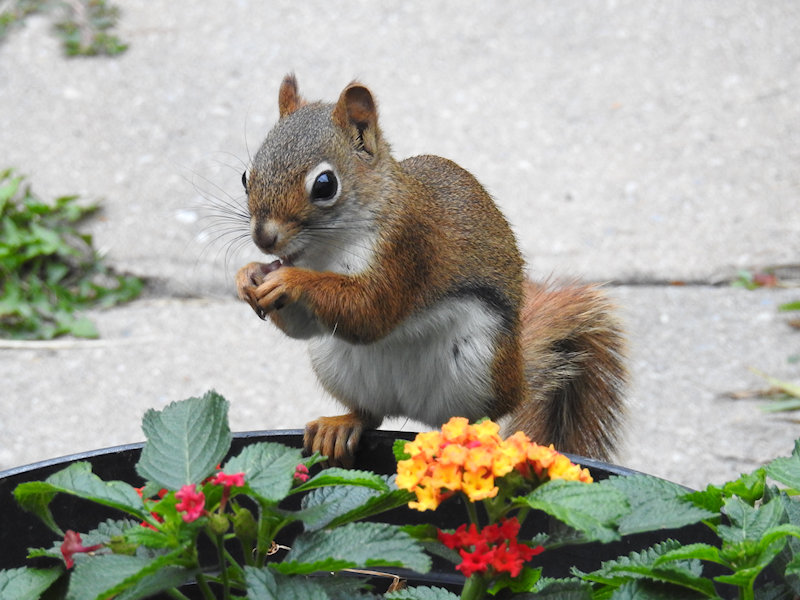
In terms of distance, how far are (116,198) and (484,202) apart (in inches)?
57.8

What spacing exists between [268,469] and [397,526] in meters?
0.09

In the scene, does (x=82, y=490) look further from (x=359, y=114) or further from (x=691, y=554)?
(x=359, y=114)

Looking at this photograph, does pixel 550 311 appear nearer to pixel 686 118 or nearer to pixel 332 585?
pixel 332 585

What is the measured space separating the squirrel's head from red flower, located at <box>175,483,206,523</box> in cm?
44

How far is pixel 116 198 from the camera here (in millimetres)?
2400

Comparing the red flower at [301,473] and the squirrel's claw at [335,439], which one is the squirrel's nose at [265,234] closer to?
the squirrel's claw at [335,439]

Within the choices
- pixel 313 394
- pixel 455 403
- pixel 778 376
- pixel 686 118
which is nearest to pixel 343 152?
pixel 455 403

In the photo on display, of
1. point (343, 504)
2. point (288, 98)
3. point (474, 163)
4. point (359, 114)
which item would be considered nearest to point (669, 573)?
point (343, 504)

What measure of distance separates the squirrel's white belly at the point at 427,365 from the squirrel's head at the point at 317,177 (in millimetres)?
144

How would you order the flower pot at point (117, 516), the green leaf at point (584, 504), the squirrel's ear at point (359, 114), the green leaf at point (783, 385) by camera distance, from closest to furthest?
the green leaf at point (584, 504) → the flower pot at point (117, 516) → the squirrel's ear at point (359, 114) → the green leaf at point (783, 385)

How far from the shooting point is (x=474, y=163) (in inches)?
97.4

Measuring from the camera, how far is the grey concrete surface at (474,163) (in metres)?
1.93

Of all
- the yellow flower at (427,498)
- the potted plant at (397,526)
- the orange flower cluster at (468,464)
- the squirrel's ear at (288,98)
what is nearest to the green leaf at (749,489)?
the potted plant at (397,526)

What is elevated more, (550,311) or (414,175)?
(414,175)
